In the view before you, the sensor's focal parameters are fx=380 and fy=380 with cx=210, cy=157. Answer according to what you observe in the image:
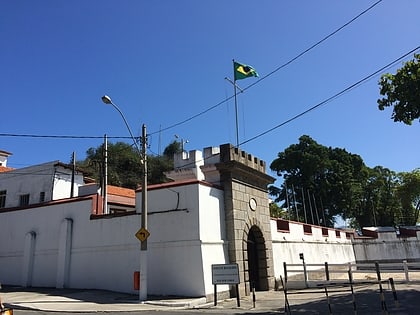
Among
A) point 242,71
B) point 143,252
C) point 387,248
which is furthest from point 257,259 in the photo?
point 387,248

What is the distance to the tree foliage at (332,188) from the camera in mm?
51875

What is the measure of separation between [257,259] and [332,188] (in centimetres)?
3482

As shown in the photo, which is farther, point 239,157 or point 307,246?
point 307,246

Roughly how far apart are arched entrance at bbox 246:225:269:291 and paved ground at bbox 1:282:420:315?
1.70m

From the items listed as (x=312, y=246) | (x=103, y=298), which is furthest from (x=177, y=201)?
(x=312, y=246)

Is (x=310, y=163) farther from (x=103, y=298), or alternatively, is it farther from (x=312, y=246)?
(x=103, y=298)

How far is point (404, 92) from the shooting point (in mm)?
13797

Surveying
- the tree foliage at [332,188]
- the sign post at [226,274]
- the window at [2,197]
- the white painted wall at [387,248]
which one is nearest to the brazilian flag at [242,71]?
the sign post at [226,274]

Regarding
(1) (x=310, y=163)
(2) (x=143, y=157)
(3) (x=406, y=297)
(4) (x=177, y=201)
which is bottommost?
(3) (x=406, y=297)

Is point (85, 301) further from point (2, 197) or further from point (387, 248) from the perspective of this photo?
point (387, 248)

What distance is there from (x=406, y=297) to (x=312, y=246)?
12972 mm

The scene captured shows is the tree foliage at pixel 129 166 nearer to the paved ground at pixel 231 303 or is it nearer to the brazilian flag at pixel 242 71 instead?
the brazilian flag at pixel 242 71

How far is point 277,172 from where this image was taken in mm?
55781

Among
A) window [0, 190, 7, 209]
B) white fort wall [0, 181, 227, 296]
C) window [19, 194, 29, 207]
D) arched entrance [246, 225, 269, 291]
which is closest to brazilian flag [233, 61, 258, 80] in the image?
white fort wall [0, 181, 227, 296]
